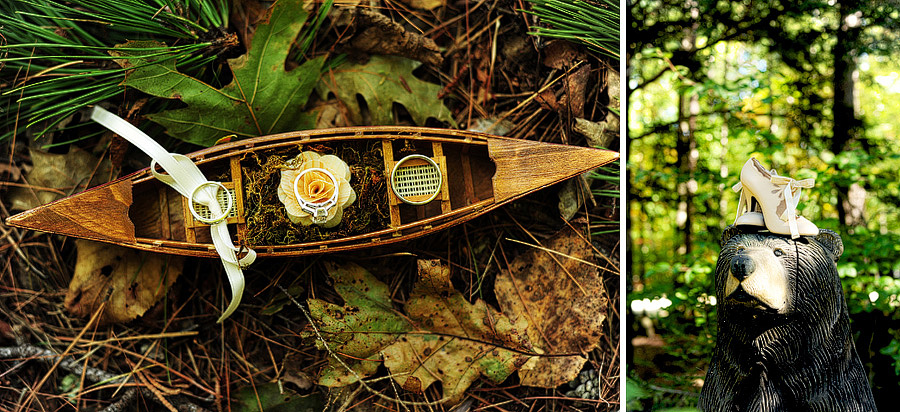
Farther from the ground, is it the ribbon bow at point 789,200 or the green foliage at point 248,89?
the green foliage at point 248,89

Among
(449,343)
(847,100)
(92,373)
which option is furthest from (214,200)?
(847,100)

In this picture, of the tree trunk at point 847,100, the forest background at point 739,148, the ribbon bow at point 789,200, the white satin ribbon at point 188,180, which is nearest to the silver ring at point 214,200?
the white satin ribbon at point 188,180

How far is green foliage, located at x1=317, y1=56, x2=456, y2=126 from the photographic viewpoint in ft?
5.32

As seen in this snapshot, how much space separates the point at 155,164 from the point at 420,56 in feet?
2.65

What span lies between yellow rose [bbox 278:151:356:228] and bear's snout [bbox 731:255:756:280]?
3.06ft

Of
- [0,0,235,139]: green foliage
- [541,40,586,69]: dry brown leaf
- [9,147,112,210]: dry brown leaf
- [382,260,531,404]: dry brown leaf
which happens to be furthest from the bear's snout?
[9,147,112,210]: dry brown leaf

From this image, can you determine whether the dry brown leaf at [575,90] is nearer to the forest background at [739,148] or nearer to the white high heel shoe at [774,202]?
the forest background at [739,148]

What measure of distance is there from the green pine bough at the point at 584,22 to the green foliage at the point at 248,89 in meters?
0.68

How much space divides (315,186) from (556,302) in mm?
770

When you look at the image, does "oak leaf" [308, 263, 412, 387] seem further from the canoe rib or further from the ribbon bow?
the ribbon bow

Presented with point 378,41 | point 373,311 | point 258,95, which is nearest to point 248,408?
point 373,311

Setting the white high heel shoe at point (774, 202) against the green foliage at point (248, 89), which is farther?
the green foliage at point (248, 89)

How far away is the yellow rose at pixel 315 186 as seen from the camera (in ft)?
4.69

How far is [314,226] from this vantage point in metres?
1.50
